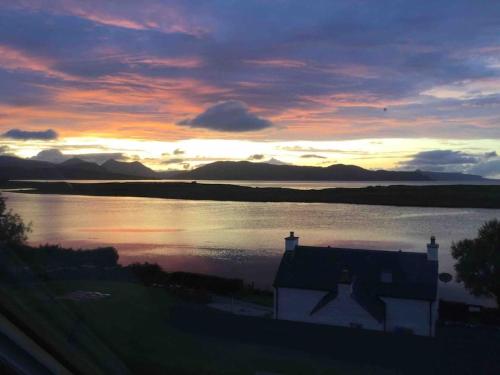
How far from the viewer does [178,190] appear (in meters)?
71.1

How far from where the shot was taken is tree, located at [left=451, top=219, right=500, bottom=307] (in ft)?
49.7

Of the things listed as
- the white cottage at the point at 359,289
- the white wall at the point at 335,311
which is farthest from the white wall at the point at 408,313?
the white wall at the point at 335,311

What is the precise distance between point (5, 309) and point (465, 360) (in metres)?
4.04

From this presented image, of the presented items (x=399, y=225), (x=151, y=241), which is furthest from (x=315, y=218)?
(x=151, y=241)

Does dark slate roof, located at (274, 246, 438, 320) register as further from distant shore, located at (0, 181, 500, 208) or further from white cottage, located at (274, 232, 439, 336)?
distant shore, located at (0, 181, 500, 208)

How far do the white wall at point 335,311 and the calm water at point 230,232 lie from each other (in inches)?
234

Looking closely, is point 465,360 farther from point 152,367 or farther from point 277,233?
point 277,233

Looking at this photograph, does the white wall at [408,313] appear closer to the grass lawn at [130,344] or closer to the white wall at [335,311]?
the white wall at [335,311]

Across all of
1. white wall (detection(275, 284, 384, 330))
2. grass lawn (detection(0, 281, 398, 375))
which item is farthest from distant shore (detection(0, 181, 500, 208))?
grass lawn (detection(0, 281, 398, 375))

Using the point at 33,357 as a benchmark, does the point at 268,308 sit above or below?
below

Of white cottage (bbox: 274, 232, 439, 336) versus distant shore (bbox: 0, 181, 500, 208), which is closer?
white cottage (bbox: 274, 232, 439, 336)

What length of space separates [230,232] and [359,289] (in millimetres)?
21098

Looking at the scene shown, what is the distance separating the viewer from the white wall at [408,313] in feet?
35.8

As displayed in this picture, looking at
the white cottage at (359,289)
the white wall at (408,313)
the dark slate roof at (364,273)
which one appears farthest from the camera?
the dark slate roof at (364,273)
